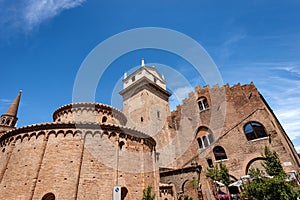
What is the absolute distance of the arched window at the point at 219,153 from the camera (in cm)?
1884

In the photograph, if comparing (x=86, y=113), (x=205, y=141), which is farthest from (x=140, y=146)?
(x=205, y=141)

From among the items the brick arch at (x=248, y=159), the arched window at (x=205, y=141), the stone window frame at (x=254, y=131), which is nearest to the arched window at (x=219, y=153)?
the brick arch at (x=248, y=159)

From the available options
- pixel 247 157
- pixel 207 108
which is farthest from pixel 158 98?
pixel 247 157

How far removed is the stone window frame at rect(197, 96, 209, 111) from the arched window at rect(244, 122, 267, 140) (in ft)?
21.9

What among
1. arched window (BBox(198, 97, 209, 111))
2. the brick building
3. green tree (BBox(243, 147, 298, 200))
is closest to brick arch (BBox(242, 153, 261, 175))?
the brick building

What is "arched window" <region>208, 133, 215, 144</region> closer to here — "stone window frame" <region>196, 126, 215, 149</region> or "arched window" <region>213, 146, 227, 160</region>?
"stone window frame" <region>196, 126, 215, 149</region>

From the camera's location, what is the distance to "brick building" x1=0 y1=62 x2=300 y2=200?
11.9 meters

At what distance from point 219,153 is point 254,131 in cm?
421

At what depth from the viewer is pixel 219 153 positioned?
19.1 m

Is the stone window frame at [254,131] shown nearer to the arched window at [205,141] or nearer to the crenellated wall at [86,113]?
the arched window at [205,141]

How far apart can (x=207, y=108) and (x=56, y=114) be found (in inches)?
737

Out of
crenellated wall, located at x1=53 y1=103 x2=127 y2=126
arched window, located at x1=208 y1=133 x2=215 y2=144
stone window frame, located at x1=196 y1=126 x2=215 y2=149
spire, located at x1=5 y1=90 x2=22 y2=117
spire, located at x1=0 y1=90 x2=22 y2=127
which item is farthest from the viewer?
spire, located at x1=5 y1=90 x2=22 y2=117

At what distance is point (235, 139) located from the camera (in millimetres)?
18609

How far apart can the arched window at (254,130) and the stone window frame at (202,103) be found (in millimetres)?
6669
